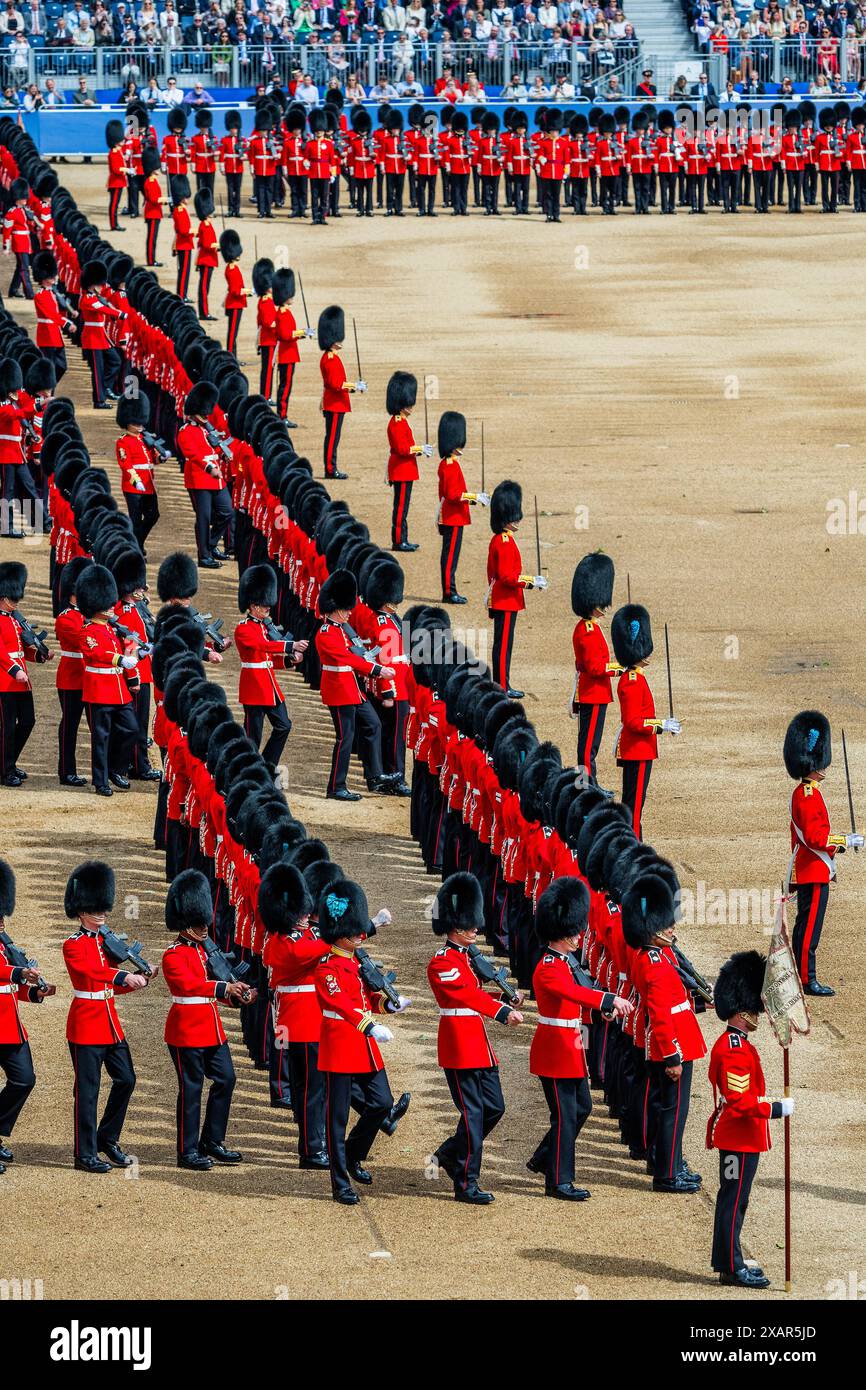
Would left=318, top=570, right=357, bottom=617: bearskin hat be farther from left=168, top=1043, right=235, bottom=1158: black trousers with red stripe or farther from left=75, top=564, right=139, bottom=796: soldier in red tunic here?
left=168, top=1043, right=235, bottom=1158: black trousers with red stripe

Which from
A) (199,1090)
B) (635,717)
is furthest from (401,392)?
(199,1090)

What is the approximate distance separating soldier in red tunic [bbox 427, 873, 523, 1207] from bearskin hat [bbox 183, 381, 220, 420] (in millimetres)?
7705

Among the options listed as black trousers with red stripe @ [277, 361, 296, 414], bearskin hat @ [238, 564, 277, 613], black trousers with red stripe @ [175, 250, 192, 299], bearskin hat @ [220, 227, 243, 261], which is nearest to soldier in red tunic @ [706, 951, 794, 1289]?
bearskin hat @ [238, 564, 277, 613]

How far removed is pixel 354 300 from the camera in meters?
23.6

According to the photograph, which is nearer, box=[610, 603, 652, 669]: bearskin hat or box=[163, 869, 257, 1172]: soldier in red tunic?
box=[163, 869, 257, 1172]: soldier in red tunic

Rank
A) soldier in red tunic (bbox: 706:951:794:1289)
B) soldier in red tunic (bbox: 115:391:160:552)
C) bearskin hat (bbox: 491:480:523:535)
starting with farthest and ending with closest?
soldier in red tunic (bbox: 115:391:160:552) < bearskin hat (bbox: 491:480:523:535) < soldier in red tunic (bbox: 706:951:794:1289)

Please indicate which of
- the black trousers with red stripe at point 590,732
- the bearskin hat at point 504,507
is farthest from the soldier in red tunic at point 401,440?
the black trousers with red stripe at point 590,732

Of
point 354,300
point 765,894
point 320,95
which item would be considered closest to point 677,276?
point 354,300

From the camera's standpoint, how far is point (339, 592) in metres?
12.0

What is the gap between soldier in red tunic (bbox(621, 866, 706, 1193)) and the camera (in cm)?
827

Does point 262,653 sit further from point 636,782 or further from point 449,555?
point 449,555

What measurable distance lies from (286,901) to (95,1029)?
2.42ft

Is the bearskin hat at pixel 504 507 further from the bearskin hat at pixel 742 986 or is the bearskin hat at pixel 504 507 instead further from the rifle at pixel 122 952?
the bearskin hat at pixel 742 986

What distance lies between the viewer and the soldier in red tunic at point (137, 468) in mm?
15297
